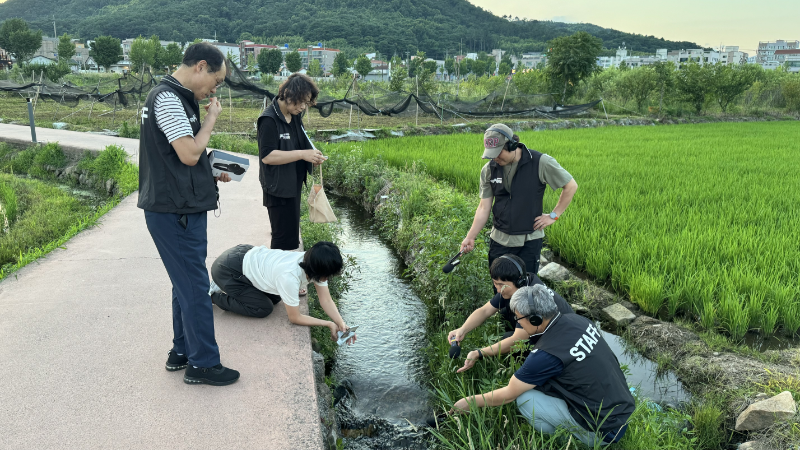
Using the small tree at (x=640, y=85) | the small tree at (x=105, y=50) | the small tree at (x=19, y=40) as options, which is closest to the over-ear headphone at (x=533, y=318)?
the small tree at (x=640, y=85)

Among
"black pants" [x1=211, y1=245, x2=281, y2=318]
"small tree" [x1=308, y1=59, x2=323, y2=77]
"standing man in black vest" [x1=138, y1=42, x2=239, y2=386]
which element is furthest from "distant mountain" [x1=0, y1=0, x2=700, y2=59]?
"standing man in black vest" [x1=138, y1=42, x2=239, y2=386]

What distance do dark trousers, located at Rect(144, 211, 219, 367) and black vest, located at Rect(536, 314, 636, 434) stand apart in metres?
1.53

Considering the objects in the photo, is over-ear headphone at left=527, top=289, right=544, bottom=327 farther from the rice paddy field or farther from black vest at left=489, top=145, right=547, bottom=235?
the rice paddy field

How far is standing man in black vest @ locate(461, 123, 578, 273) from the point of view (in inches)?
121

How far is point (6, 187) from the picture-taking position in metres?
→ 6.85

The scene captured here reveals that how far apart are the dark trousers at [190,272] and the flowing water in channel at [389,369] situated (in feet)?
3.26

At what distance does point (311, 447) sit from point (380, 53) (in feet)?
345

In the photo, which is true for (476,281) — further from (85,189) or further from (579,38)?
(579,38)

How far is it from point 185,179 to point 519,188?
189 centimetres

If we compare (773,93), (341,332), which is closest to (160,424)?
(341,332)

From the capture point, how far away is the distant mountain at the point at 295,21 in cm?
9456

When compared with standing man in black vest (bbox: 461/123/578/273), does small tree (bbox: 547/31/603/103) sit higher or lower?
higher

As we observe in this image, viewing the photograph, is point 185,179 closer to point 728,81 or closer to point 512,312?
point 512,312

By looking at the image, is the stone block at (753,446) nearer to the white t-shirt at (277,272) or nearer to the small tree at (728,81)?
the white t-shirt at (277,272)
